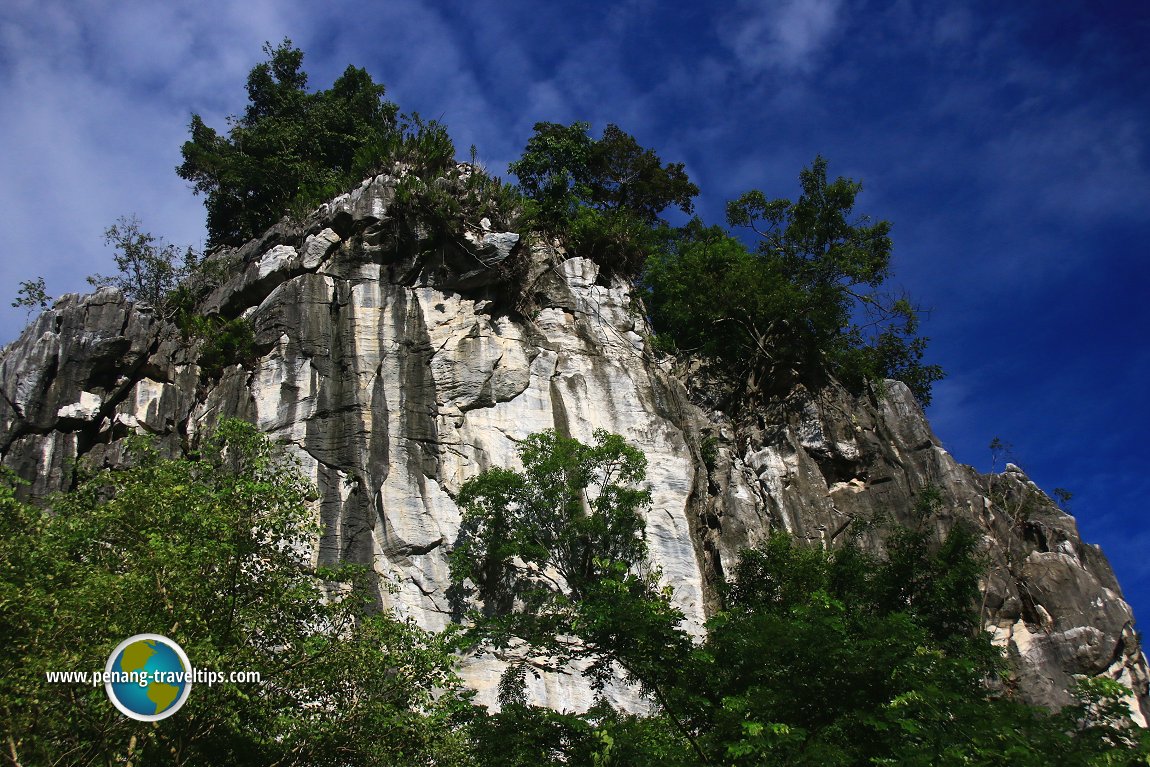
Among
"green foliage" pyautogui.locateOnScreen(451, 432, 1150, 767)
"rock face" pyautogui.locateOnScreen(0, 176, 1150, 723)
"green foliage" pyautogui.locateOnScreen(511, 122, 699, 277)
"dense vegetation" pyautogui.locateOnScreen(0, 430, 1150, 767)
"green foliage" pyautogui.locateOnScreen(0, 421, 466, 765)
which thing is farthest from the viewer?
"green foliage" pyautogui.locateOnScreen(511, 122, 699, 277)

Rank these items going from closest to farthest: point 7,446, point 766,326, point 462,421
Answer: point 7,446
point 462,421
point 766,326

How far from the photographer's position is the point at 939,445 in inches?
1045

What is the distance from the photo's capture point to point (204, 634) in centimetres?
1074

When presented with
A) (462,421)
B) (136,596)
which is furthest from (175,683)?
(462,421)

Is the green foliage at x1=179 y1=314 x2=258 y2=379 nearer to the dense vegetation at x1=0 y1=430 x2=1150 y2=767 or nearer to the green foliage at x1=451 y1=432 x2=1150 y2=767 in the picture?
the dense vegetation at x1=0 y1=430 x2=1150 y2=767

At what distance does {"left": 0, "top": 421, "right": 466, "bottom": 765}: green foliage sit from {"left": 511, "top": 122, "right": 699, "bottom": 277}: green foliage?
16.4m

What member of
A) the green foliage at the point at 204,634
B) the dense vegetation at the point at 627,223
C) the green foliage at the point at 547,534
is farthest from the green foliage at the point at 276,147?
the green foliage at the point at 204,634

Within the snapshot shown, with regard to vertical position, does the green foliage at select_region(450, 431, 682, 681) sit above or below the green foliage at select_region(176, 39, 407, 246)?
below

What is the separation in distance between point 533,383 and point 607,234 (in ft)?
24.4

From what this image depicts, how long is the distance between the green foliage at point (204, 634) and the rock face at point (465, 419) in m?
5.96

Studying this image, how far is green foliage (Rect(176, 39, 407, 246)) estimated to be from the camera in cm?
3028

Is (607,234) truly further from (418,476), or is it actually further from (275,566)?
(275,566)

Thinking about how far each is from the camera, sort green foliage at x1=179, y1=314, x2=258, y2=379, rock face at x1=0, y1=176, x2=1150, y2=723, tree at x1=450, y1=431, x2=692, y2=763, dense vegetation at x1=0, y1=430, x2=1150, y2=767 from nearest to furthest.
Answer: dense vegetation at x1=0, y1=430, x2=1150, y2=767 → tree at x1=450, y1=431, x2=692, y2=763 → rock face at x1=0, y1=176, x2=1150, y2=723 → green foliage at x1=179, y1=314, x2=258, y2=379

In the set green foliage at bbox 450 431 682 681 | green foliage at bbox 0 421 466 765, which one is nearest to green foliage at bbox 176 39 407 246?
green foliage at bbox 450 431 682 681
